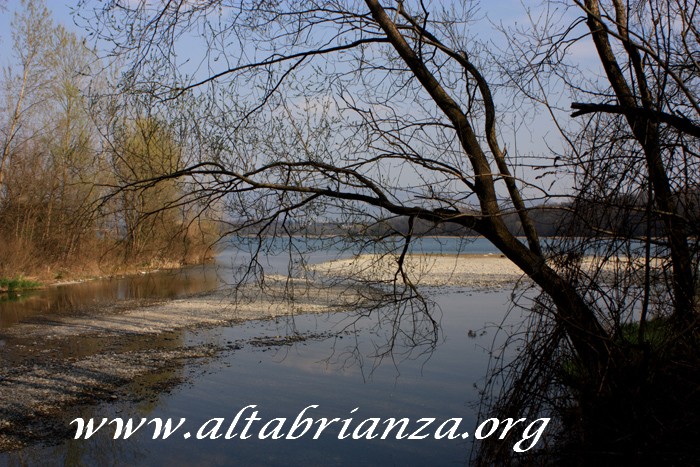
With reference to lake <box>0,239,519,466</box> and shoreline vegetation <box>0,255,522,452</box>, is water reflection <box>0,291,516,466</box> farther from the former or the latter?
shoreline vegetation <box>0,255,522,452</box>

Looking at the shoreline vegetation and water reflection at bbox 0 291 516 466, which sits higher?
the shoreline vegetation

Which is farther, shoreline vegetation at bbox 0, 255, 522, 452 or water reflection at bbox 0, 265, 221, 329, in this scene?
water reflection at bbox 0, 265, 221, 329

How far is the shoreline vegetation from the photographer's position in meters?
7.34

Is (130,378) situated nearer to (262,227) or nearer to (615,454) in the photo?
(262,227)

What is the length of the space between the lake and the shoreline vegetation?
0.89 feet

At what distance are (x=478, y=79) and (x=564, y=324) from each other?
2.56 meters

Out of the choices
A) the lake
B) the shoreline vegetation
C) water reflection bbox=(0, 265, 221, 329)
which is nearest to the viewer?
the lake

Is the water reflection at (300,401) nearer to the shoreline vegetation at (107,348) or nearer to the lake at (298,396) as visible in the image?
the lake at (298,396)

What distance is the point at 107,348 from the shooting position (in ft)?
38.5

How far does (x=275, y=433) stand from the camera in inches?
298

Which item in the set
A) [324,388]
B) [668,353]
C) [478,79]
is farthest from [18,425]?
[668,353]

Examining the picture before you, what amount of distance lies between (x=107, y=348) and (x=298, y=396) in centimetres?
481

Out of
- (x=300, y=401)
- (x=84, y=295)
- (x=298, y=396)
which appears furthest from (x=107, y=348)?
(x=84, y=295)

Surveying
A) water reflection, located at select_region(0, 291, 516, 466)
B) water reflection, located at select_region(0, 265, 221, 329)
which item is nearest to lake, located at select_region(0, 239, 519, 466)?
water reflection, located at select_region(0, 291, 516, 466)
